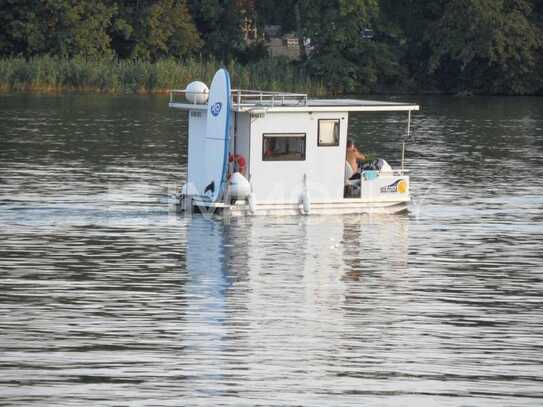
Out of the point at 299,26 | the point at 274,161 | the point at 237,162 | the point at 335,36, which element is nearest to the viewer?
the point at 237,162

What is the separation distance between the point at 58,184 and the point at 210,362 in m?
25.4

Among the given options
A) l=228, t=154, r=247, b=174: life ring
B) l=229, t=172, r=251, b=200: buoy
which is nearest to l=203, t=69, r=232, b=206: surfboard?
l=229, t=172, r=251, b=200: buoy

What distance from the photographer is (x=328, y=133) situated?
3903 centimetres

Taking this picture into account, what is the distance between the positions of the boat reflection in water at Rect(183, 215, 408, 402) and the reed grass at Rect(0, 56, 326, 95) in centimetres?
6306

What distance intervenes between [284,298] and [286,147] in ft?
40.7

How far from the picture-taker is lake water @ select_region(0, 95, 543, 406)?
65.7 feet

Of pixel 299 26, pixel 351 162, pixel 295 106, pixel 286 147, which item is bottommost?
pixel 351 162

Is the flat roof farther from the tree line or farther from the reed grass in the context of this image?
the tree line

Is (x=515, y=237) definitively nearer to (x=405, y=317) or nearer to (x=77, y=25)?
(x=405, y=317)

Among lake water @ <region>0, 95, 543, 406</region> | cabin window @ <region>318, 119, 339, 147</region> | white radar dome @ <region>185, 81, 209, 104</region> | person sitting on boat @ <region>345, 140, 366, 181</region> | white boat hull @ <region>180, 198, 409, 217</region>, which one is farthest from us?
person sitting on boat @ <region>345, 140, 366, 181</region>

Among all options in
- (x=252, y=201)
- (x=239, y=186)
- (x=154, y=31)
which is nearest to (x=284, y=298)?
(x=239, y=186)

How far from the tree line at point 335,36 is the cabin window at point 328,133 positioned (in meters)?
70.0

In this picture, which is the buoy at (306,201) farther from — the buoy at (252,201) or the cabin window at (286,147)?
the buoy at (252,201)

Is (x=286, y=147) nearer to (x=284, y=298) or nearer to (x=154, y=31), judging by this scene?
(x=284, y=298)
